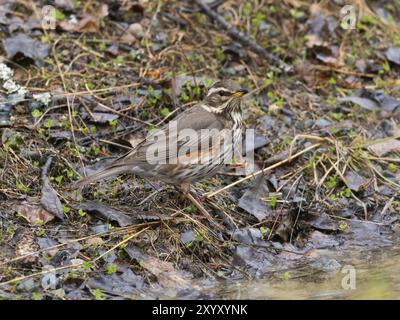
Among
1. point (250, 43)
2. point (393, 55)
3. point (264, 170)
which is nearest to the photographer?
point (264, 170)

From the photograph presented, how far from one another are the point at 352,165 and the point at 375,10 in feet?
14.2

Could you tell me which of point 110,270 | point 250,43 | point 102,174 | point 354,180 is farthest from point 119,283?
point 250,43

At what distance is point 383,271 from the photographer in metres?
7.57

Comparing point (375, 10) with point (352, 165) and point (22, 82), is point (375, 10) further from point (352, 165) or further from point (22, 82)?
point (22, 82)

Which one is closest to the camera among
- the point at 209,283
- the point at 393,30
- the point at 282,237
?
the point at 209,283

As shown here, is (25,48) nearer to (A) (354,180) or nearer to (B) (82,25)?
(B) (82,25)

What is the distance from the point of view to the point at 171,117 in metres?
9.56

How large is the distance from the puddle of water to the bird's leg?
3.25 ft

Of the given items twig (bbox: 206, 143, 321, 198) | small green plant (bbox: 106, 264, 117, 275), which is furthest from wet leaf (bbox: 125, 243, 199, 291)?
twig (bbox: 206, 143, 321, 198)

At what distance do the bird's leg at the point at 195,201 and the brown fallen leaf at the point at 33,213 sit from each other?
4.86 feet

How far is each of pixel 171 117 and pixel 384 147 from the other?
2.83 m

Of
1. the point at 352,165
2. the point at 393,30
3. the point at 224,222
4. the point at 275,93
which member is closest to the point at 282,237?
the point at 224,222

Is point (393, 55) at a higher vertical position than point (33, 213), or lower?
higher

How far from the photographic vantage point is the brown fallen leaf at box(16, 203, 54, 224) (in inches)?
295
